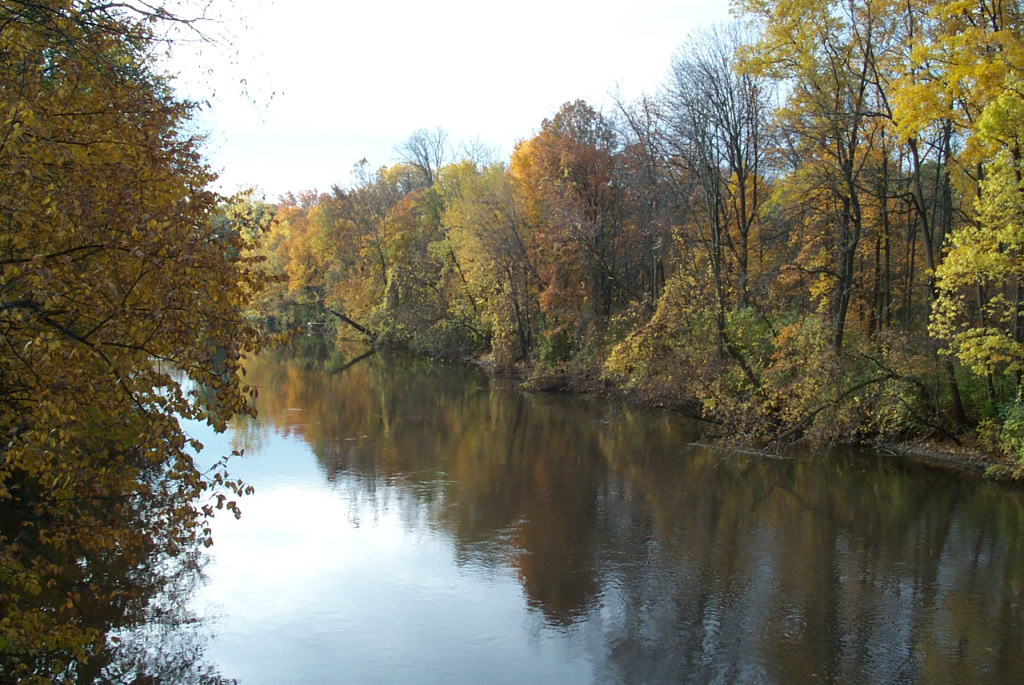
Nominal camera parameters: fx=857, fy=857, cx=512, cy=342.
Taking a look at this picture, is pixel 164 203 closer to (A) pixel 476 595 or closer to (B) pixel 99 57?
(B) pixel 99 57

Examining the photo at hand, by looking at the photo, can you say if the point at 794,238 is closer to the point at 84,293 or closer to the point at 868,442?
the point at 868,442

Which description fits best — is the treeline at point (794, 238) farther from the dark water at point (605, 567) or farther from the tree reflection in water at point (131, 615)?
the tree reflection in water at point (131, 615)

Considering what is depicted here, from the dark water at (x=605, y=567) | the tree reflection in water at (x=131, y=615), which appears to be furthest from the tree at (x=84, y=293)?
the dark water at (x=605, y=567)

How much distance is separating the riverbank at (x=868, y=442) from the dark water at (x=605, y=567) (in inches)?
25.2

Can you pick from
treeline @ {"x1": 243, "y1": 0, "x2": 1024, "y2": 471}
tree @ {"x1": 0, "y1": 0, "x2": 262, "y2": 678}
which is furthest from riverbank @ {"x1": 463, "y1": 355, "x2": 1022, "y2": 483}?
tree @ {"x1": 0, "y1": 0, "x2": 262, "y2": 678}

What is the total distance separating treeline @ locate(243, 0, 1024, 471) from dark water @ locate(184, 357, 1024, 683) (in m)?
2.45

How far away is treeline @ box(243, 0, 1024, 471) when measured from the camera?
18.3 metres

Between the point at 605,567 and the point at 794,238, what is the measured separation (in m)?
17.7

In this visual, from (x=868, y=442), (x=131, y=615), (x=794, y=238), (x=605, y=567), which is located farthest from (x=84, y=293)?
(x=794, y=238)

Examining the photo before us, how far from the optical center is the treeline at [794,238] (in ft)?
60.1

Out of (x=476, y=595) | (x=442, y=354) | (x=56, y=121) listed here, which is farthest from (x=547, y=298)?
(x=56, y=121)

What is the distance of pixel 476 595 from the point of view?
12188mm

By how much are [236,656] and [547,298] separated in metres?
24.6

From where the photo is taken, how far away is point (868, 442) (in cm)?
2180
